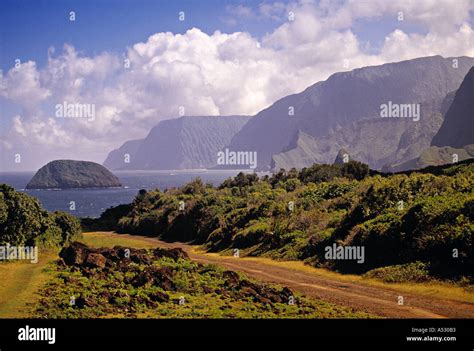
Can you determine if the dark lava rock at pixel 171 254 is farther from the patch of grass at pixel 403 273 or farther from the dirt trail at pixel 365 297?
the patch of grass at pixel 403 273

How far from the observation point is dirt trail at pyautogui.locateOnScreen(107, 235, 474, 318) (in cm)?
1966

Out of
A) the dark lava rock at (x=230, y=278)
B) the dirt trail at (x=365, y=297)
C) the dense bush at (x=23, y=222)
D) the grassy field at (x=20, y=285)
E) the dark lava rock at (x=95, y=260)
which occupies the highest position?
the dense bush at (x=23, y=222)

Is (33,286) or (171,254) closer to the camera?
(33,286)

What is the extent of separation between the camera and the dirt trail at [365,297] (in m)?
19.7

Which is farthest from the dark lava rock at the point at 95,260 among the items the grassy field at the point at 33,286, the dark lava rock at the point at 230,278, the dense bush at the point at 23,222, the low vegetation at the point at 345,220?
the low vegetation at the point at 345,220

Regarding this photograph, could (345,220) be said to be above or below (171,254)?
above

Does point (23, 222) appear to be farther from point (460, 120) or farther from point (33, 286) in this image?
point (460, 120)

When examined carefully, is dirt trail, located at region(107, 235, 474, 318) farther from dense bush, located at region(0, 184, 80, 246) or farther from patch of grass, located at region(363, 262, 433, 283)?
dense bush, located at region(0, 184, 80, 246)

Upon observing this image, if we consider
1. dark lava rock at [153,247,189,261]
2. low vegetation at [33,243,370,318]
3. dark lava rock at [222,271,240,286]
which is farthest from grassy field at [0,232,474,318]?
dark lava rock at [153,247,189,261]

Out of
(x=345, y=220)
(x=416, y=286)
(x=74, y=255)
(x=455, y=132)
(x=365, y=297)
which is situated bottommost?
(x=365, y=297)

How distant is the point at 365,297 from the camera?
2288 cm

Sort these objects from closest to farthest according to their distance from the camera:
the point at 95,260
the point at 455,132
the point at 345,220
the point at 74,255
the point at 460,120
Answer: the point at 95,260
the point at 74,255
the point at 345,220
the point at 460,120
the point at 455,132

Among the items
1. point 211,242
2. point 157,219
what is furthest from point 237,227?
point 157,219

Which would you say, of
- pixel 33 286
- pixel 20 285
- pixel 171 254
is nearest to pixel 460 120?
pixel 171 254
